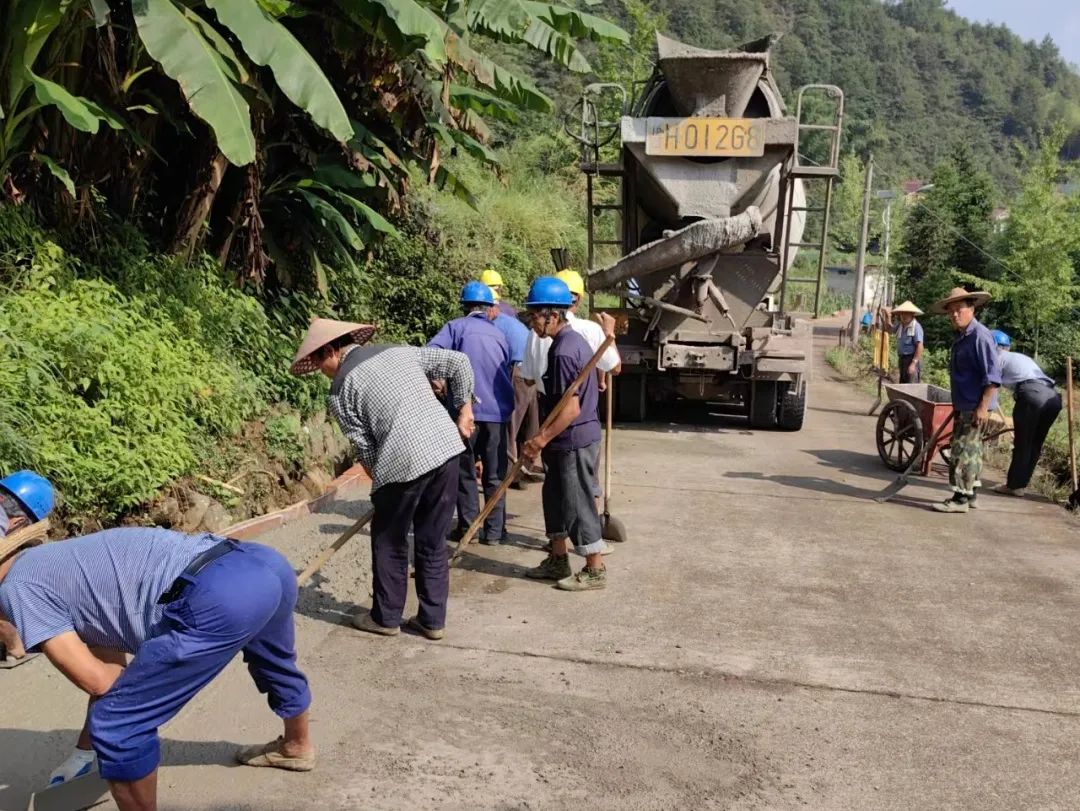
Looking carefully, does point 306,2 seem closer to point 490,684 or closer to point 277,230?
point 277,230

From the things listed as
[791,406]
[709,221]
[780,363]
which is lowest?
[791,406]

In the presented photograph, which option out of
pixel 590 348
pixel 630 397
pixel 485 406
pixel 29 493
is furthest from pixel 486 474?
pixel 630 397

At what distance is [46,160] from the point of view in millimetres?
5840

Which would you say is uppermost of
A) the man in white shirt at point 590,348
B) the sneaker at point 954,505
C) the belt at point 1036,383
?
the man in white shirt at point 590,348

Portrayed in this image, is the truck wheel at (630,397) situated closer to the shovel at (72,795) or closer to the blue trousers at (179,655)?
the shovel at (72,795)

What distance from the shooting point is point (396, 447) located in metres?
4.41

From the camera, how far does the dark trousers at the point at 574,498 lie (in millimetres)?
5465

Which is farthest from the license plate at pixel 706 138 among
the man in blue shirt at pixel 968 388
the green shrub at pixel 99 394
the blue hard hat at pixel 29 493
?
the blue hard hat at pixel 29 493

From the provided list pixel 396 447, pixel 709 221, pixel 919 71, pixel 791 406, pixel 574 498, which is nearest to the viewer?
pixel 396 447

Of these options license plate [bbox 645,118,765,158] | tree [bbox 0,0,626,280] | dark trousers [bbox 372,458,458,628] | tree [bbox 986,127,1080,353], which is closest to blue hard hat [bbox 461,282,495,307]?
tree [bbox 0,0,626,280]

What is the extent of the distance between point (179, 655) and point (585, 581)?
3106 mm

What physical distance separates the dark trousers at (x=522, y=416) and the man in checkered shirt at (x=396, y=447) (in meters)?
2.61

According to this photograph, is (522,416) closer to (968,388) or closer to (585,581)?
(585,581)

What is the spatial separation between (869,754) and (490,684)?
1.59 meters
